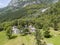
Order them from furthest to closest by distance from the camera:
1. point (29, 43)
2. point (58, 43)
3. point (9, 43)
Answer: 1. point (9, 43)
2. point (29, 43)
3. point (58, 43)

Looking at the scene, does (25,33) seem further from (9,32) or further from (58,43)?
(58,43)

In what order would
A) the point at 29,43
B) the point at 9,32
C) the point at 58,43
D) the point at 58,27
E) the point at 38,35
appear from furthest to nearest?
1. the point at 58,27
2. the point at 9,32
3. the point at 29,43
4. the point at 58,43
5. the point at 38,35

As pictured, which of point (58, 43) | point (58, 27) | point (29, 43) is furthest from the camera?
point (58, 27)

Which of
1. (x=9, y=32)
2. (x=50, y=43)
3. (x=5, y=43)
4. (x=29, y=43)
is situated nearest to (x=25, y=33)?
(x=9, y=32)

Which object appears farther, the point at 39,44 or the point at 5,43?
the point at 5,43

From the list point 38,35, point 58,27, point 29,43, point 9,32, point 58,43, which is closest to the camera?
point 38,35

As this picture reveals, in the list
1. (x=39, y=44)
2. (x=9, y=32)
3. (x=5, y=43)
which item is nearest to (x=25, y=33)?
(x=9, y=32)

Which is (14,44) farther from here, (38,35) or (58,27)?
(58,27)

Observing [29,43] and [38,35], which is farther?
[29,43]

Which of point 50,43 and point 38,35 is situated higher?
point 38,35
